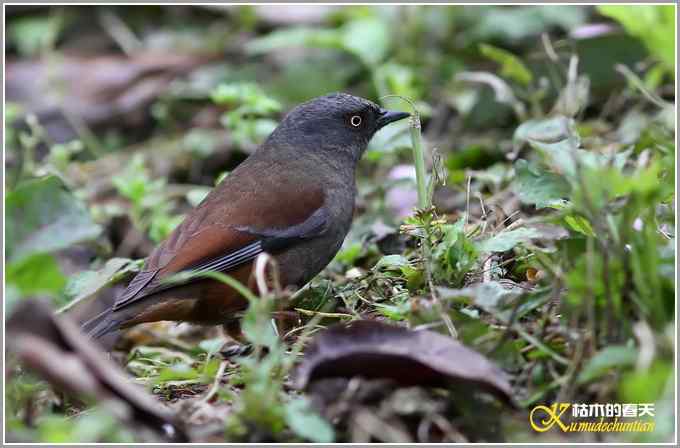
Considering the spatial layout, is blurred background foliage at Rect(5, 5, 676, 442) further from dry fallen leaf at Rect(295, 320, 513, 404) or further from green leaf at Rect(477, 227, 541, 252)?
dry fallen leaf at Rect(295, 320, 513, 404)

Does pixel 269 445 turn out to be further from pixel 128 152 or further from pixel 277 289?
pixel 128 152

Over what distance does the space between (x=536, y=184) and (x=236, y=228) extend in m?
1.65

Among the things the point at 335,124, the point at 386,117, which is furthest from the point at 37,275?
the point at 386,117

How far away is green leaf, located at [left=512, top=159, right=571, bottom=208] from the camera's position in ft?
10.5

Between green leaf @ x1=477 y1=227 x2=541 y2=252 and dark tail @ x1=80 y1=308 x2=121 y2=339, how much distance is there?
66.4 inches

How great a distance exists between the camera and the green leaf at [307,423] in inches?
101

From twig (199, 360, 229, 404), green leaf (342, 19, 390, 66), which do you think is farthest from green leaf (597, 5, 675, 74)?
green leaf (342, 19, 390, 66)

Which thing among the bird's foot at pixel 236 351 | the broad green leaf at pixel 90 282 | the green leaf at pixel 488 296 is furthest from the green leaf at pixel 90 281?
the green leaf at pixel 488 296

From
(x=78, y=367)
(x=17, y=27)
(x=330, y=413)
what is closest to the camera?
(x=78, y=367)

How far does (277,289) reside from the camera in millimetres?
2820

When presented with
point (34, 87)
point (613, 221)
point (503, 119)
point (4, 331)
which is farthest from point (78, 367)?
point (34, 87)

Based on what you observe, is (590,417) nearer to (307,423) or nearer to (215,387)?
(307,423)

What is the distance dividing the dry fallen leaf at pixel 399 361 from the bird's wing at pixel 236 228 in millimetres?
1517

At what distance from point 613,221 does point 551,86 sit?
12.2ft
